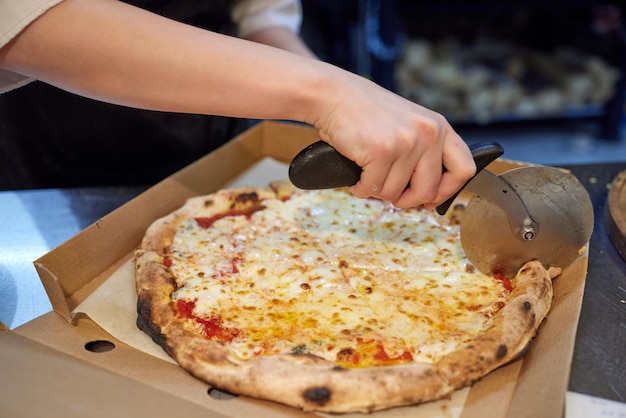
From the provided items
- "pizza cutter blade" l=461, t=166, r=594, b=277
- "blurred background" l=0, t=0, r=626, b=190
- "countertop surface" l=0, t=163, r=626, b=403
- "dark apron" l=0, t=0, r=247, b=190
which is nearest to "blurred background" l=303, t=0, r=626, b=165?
"blurred background" l=0, t=0, r=626, b=190

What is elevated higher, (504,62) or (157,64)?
(157,64)

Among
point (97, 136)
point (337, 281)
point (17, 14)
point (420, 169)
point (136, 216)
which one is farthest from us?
point (97, 136)

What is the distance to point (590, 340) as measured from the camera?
1.36 meters

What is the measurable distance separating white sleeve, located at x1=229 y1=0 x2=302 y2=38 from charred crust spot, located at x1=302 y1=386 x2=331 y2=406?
1378 millimetres

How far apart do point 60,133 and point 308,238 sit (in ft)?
3.12

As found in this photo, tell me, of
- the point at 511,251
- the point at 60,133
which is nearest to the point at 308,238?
the point at 511,251

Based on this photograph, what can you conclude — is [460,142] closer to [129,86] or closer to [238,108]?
[238,108]

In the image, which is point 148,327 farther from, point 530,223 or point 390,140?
point 530,223

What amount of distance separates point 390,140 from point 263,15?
1.19m

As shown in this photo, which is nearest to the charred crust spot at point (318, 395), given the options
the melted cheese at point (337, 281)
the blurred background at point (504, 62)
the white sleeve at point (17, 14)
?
the melted cheese at point (337, 281)

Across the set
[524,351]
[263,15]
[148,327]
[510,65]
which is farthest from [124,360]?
[510,65]

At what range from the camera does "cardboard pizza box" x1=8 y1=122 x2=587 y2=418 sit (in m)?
1.16

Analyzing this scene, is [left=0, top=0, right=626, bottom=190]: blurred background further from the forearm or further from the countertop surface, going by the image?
the forearm

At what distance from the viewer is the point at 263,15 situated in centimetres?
215
